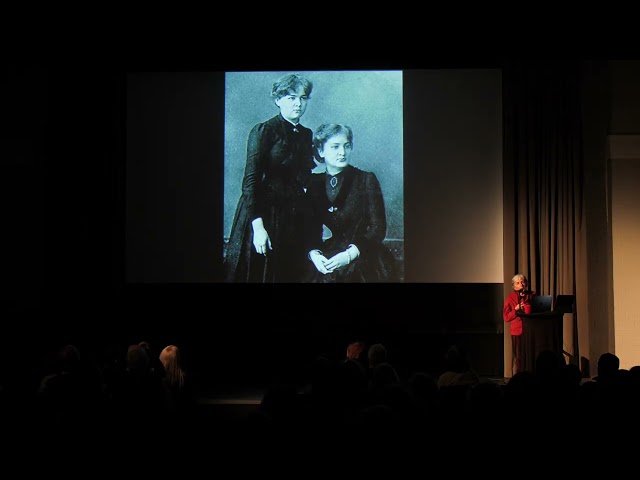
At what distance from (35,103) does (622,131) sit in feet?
20.8

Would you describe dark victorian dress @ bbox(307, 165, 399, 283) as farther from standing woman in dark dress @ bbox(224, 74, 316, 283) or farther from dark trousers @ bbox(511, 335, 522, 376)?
dark trousers @ bbox(511, 335, 522, 376)

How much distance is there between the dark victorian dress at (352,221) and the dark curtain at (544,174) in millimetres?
1351

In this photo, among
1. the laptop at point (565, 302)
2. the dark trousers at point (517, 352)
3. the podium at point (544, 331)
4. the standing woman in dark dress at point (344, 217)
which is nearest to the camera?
the laptop at point (565, 302)

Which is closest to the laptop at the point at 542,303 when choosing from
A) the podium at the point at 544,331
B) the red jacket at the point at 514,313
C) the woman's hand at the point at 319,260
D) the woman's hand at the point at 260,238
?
the podium at the point at 544,331

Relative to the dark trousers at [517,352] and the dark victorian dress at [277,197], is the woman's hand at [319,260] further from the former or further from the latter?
the dark trousers at [517,352]

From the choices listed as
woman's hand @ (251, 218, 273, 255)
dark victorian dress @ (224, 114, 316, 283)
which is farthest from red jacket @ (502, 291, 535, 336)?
woman's hand @ (251, 218, 273, 255)

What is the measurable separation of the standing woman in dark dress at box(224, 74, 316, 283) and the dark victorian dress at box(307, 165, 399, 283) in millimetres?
177

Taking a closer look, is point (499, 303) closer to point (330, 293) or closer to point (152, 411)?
point (330, 293)

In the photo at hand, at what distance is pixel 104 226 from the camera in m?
7.92

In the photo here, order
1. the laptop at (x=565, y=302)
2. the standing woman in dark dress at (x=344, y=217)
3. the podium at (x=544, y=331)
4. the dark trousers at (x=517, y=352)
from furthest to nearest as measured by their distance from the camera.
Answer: the standing woman in dark dress at (x=344, y=217), the dark trousers at (x=517, y=352), the podium at (x=544, y=331), the laptop at (x=565, y=302)

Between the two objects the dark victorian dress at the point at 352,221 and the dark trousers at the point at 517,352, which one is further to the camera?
the dark victorian dress at the point at 352,221

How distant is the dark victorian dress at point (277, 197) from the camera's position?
7.66 m

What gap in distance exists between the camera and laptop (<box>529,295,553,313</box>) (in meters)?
6.40

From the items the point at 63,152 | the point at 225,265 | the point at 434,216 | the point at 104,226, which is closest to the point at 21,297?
the point at 104,226
